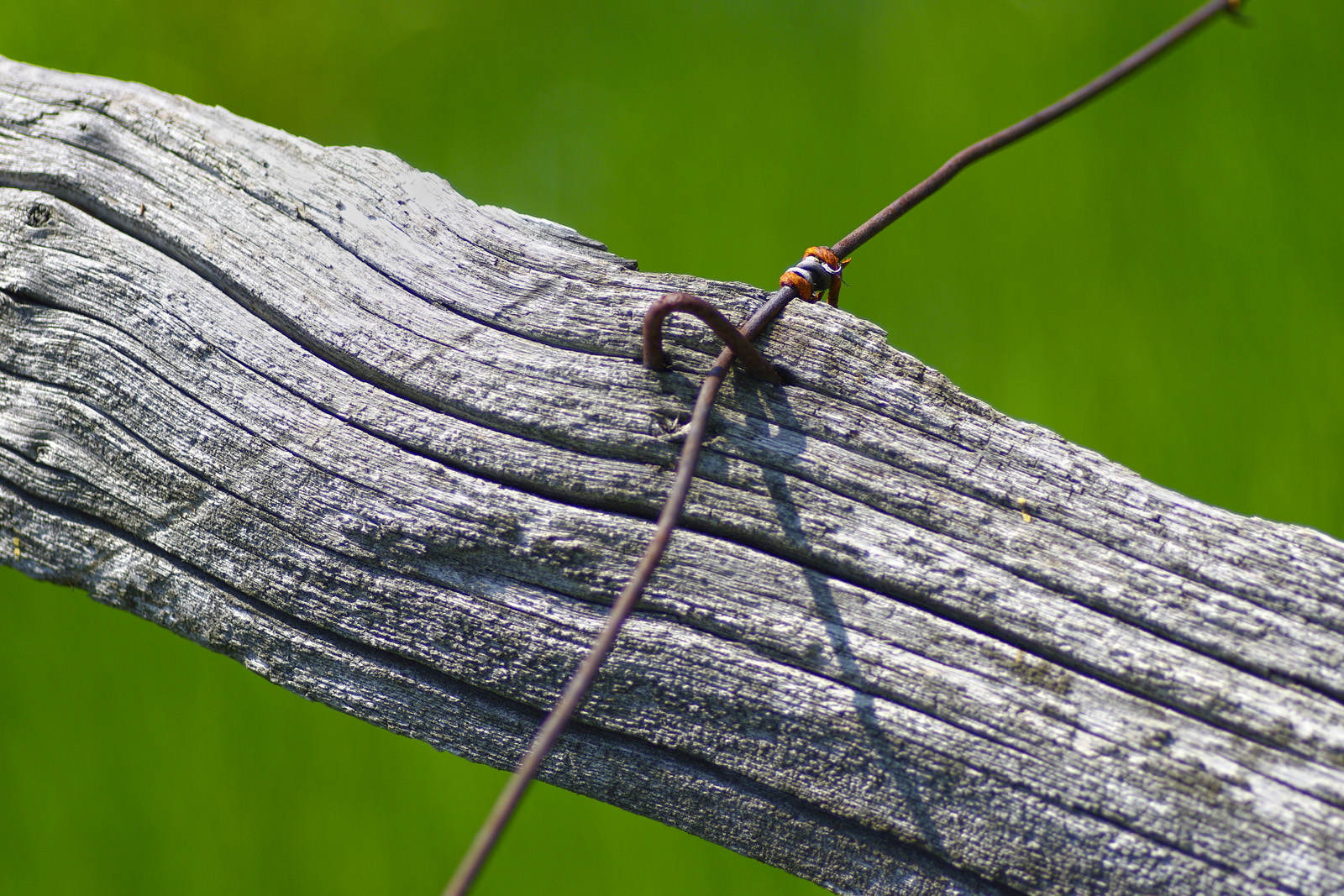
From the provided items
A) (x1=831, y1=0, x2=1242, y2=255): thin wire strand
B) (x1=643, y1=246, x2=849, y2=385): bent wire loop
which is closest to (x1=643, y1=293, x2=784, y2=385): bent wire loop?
(x1=643, y1=246, x2=849, y2=385): bent wire loop

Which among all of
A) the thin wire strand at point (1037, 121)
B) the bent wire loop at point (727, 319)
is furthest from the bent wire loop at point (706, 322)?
the thin wire strand at point (1037, 121)

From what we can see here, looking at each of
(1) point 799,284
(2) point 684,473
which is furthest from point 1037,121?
(2) point 684,473

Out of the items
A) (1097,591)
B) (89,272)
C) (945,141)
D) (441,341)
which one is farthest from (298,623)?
(945,141)

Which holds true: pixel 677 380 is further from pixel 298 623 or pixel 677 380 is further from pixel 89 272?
pixel 89 272

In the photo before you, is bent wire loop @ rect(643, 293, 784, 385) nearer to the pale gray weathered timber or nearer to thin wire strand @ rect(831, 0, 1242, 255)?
the pale gray weathered timber

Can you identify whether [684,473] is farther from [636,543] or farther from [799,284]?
[799,284]
